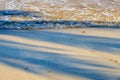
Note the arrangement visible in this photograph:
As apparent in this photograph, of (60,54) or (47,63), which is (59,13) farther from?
(47,63)

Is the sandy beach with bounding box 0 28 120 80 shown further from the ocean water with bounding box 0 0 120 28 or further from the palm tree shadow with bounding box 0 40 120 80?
the ocean water with bounding box 0 0 120 28

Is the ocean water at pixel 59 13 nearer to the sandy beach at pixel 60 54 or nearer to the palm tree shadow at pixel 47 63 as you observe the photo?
the sandy beach at pixel 60 54

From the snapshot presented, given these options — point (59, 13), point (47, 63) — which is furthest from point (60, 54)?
point (59, 13)

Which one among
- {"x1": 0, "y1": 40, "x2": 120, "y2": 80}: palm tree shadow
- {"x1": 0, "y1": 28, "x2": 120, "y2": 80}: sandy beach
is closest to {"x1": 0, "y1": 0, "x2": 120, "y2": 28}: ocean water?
{"x1": 0, "y1": 28, "x2": 120, "y2": 80}: sandy beach

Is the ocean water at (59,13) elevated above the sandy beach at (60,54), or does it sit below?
above

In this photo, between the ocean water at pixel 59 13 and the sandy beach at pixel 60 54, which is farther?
the ocean water at pixel 59 13

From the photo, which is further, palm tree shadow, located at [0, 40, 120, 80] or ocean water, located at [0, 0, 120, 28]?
ocean water, located at [0, 0, 120, 28]

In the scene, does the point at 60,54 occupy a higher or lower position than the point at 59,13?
lower

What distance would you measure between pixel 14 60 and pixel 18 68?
0.37m

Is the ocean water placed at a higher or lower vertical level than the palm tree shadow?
higher

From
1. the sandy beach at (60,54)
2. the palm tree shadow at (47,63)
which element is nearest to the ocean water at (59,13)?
the sandy beach at (60,54)

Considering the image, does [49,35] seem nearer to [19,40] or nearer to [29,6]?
[19,40]

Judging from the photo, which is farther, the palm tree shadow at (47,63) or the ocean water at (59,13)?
the ocean water at (59,13)

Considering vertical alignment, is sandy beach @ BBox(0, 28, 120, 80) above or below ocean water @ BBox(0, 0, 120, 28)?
below
